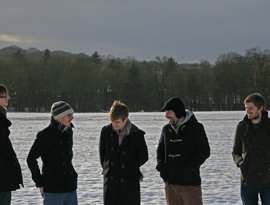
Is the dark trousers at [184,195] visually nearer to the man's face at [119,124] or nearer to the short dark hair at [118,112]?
the man's face at [119,124]

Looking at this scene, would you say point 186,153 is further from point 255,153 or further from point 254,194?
point 254,194

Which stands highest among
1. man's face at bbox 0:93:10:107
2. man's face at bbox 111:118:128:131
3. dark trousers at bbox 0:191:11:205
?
man's face at bbox 0:93:10:107

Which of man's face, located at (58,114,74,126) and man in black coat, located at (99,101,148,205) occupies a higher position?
man's face, located at (58,114,74,126)

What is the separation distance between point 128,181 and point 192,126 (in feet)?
3.14

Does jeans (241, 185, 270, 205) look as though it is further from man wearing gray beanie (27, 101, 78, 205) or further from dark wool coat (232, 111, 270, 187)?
man wearing gray beanie (27, 101, 78, 205)

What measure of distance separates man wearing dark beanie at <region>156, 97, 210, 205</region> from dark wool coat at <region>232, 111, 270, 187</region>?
1.40 ft

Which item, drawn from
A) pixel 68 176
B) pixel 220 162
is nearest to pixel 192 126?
pixel 68 176

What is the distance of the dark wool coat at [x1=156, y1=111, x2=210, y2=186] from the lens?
5.54 m

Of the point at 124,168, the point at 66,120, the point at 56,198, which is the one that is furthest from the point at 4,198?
the point at 124,168

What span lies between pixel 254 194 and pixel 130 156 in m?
1.46

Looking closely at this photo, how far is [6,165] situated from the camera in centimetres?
516

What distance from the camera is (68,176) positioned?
5281 mm

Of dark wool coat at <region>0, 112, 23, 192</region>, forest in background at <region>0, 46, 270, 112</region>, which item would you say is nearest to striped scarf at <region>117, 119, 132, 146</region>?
dark wool coat at <region>0, 112, 23, 192</region>

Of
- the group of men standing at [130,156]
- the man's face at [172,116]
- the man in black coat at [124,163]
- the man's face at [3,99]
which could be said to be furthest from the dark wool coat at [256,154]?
the man's face at [3,99]
